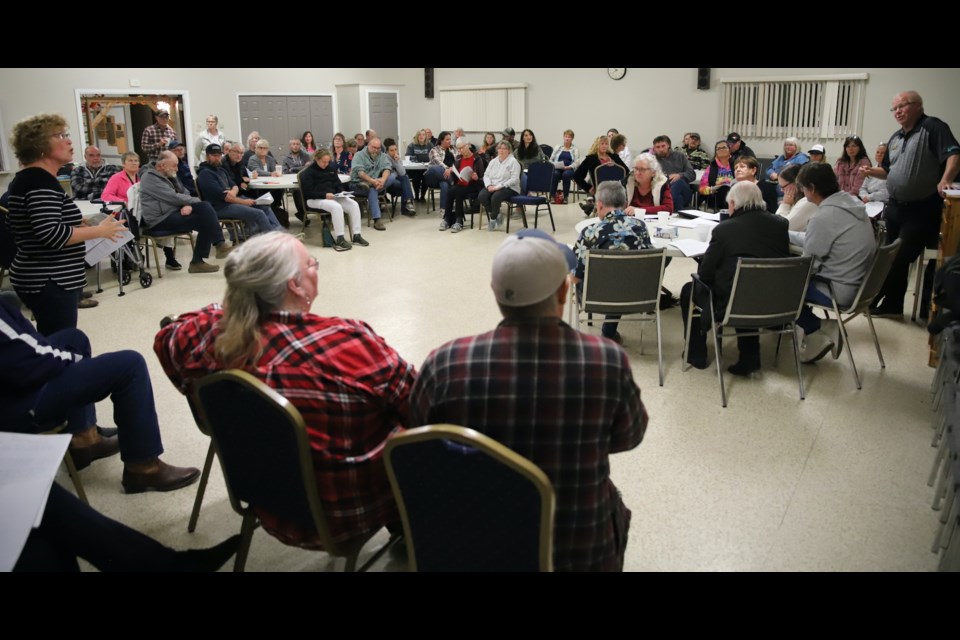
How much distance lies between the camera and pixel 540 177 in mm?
8906

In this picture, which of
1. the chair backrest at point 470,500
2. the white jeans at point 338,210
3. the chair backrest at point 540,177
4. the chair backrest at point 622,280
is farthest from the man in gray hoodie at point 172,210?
the chair backrest at point 470,500

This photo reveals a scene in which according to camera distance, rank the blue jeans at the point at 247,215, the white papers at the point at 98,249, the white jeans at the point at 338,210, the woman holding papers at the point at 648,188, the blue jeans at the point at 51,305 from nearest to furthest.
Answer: the blue jeans at the point at 51,305
the white papers at the point at 98,249
the woman holding papers at the point at 648,188
the blue jeans at the point at 247,215
the white jeans at the point at 338,210

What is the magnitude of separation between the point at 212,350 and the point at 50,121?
1.98 metres

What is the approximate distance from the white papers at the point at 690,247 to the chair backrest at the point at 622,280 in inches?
13.3

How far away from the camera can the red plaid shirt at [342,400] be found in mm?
1853

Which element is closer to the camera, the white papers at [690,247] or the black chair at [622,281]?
the black chair at [622,281]

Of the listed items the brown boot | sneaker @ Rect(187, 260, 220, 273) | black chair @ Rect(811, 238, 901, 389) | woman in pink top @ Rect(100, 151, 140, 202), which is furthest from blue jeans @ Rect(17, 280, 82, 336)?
black chair @ Rect(811, 238, 901, 389)

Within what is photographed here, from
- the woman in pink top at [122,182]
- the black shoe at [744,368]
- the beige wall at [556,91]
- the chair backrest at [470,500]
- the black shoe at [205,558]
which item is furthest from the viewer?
the beige wall at [556,91]

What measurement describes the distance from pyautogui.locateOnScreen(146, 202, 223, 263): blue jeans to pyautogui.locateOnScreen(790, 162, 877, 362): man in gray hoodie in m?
5.08

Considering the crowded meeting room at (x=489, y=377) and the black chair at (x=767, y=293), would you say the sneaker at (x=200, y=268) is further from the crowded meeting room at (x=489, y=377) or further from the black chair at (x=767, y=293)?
the black chair at (x=767, y=293)

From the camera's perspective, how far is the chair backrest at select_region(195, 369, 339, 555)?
1764mm

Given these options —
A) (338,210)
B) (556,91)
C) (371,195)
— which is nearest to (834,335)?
(338,210)
